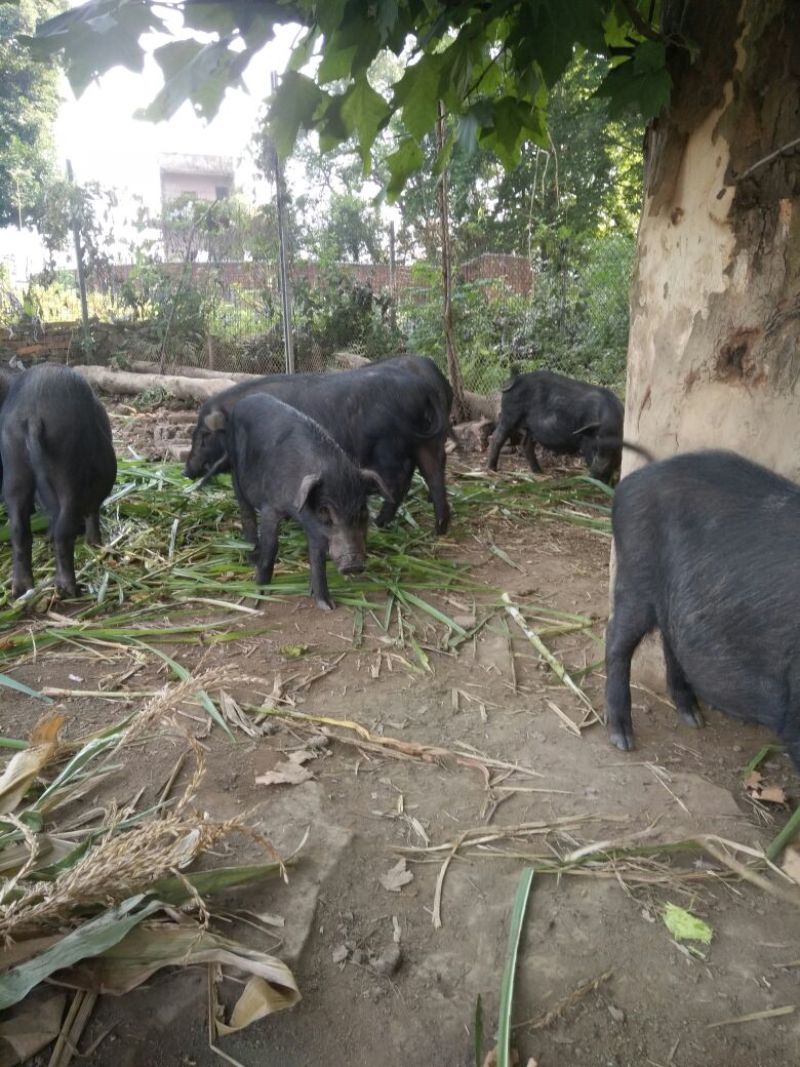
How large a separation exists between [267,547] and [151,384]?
296 inches

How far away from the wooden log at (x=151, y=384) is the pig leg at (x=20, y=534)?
5664mm

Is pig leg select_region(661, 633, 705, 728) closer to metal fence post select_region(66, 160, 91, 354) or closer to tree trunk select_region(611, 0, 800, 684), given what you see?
tree trunk select_region(611, 0, 800, 684)

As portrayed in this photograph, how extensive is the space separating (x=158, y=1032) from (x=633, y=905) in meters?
1.31

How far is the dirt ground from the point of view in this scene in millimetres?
1822

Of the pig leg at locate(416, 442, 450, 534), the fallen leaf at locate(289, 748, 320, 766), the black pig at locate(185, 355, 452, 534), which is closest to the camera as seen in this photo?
the fallen leaf at locate(289, 748, 320, 766)

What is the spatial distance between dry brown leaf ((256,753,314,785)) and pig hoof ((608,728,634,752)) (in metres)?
1.21

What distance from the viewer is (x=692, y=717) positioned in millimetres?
3299

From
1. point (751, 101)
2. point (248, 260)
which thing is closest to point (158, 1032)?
point (751, 101)

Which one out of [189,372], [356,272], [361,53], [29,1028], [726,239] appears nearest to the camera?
[29,1028]

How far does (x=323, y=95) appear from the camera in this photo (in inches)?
104

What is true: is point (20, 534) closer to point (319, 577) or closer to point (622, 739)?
point (319, 577)

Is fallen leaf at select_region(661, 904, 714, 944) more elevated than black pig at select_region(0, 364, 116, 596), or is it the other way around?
black pig at select_region(0, 364, 116, 596)

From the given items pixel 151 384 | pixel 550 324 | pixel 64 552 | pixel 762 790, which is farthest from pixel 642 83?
pixel 151 384

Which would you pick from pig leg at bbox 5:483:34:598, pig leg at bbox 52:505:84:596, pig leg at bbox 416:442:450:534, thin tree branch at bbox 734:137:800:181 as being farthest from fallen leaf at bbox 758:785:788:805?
pig leg at bbox 5:483:34:598
